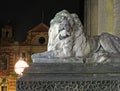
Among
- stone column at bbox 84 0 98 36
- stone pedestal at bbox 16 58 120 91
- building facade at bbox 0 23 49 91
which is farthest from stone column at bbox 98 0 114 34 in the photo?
building facade at bbox 0 23 49 91

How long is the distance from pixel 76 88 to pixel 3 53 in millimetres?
24899

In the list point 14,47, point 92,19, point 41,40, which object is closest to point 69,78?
point 92,19

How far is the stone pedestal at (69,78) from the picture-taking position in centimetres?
411

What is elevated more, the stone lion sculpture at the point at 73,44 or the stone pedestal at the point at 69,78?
the stone lion sculpture at the point at 73,44

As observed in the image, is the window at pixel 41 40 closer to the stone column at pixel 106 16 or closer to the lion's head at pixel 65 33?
the stone column at pixel 106 16

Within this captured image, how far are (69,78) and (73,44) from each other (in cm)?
75

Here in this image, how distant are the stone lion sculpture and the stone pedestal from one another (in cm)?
38

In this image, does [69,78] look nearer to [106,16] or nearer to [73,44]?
[73,44]

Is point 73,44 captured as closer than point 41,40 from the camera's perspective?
Yes

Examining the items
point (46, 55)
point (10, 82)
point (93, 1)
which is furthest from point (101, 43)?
point (10, 82)

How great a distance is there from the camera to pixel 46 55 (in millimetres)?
4523

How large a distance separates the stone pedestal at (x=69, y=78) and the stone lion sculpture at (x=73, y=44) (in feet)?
1.24

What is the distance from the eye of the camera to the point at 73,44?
15.9 feet

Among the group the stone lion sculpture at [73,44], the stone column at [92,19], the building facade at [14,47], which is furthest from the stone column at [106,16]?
the building facade at [14,47]
